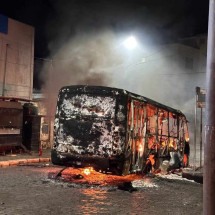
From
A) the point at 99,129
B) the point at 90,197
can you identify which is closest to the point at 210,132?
the point at 90,197

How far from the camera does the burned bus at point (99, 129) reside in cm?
972

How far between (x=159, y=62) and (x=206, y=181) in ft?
120

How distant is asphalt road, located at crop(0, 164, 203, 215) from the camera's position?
6982 millimetres

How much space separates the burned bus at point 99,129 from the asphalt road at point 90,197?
683 mm

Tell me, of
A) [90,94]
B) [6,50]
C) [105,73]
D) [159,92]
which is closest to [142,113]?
[90,94]

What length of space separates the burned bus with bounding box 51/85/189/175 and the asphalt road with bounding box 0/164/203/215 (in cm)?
68

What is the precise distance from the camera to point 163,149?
1340cm

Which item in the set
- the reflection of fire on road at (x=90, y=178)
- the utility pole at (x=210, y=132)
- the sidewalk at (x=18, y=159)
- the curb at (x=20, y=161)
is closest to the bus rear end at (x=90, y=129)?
the reflection of fire on road at (x=90, y=178)

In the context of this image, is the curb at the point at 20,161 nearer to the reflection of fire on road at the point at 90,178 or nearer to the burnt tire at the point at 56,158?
the reflection of fire on road at the point at 90,178

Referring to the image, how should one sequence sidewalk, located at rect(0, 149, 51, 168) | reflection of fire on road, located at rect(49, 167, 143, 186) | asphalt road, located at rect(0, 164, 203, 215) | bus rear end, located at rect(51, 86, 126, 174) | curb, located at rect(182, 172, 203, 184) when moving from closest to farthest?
asphalt road, located at rect(0, 164, 203, 215)
bus rear end, located at rect(51, 86, 126, 174)
reflection of fire on road, located at rect(49, 167, 143, 186)
curb, located at rect(182, 172, 203, 184)
sidewalk, located at rect(0, 149, 51, 168)

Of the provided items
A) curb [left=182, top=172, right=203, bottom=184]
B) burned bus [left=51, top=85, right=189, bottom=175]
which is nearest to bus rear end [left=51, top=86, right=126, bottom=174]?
burned bus [left=51, top=85, right=189, bottom=175]

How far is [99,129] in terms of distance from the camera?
9867 mm

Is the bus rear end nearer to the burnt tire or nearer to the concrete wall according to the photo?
the burnt tire

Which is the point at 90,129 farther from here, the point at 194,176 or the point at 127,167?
the point at 194,176
